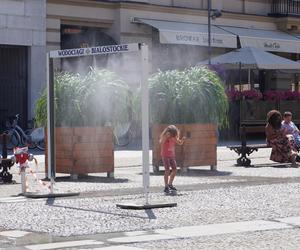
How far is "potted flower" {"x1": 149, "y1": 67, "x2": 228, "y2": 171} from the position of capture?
1839 centimetres

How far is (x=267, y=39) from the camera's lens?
3650 centimetres

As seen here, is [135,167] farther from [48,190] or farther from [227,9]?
[227,9]

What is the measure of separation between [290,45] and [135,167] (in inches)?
769

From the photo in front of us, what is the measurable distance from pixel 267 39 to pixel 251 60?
220 inches

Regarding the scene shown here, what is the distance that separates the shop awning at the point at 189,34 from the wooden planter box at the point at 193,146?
47.5 feet

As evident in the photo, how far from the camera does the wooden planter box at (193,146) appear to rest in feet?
60.0

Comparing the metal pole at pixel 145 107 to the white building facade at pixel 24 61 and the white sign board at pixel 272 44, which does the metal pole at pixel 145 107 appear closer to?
the white building facade at pixel 24 61

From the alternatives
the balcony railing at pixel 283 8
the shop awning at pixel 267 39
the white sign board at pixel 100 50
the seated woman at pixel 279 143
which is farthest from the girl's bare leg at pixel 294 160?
the balcony railing at pixel 283 8

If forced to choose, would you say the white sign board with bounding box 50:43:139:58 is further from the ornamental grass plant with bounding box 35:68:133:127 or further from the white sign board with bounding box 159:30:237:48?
the white sign board with bounding box 159:30:237:48

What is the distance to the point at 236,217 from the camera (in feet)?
37.7

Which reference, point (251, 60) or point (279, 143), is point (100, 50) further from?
point (251, 60)

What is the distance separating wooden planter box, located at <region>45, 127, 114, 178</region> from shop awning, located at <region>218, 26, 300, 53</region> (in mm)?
19149

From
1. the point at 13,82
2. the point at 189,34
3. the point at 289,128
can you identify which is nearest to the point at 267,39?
the point at 189,34

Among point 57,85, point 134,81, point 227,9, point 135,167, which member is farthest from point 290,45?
point 57,85
